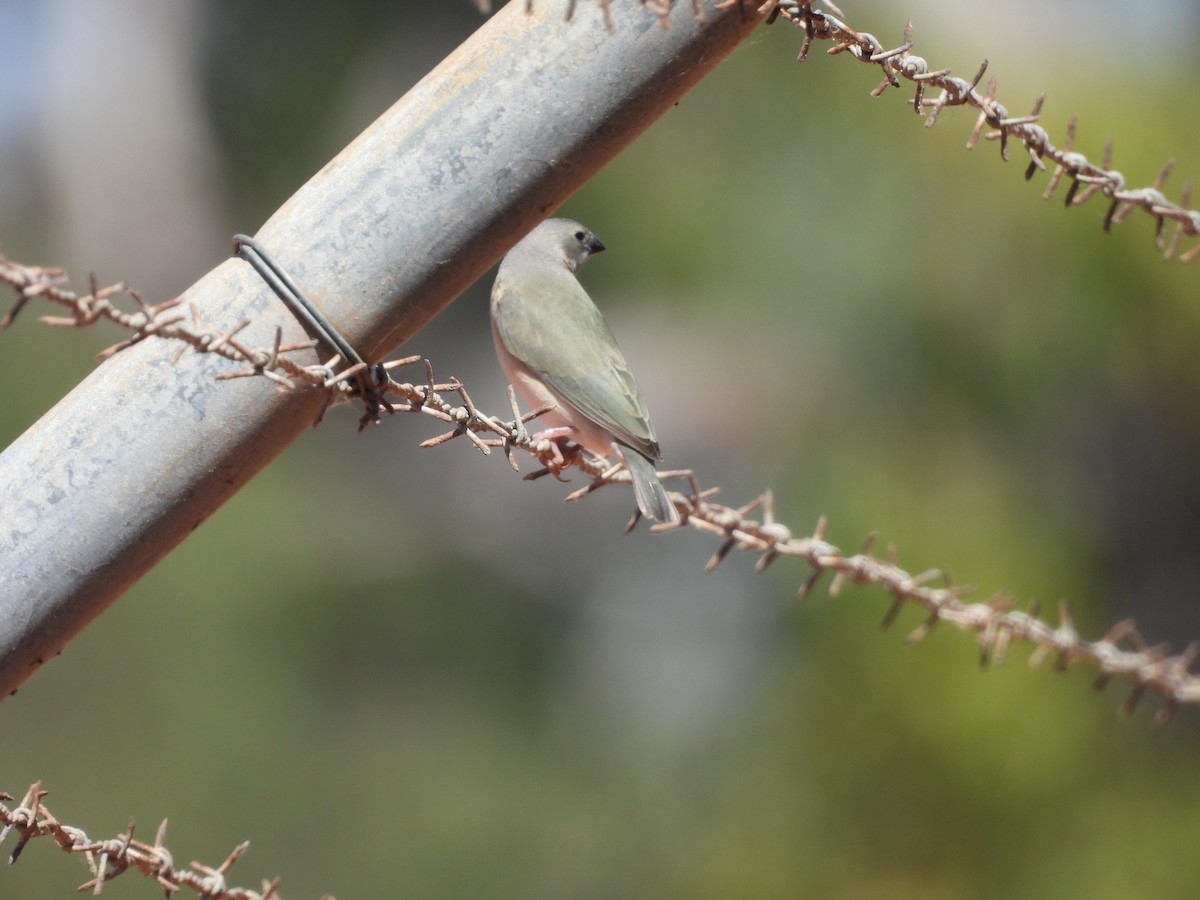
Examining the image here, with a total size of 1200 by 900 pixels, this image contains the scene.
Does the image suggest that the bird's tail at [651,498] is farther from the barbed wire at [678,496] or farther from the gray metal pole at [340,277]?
the gray metal pole at [340,277]

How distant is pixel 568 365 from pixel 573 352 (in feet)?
0.16

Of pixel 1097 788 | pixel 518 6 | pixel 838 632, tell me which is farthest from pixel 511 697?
pixel 518 6

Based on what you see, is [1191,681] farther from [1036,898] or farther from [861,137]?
[861,137]

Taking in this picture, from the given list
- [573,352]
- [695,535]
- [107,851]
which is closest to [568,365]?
[573,352]

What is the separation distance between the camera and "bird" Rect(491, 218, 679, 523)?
3336 mm

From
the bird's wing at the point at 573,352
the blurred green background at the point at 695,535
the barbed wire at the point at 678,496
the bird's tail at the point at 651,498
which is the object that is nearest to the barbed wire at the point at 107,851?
the barbed wire at the point at 678,496

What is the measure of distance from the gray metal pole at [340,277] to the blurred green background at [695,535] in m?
4.33

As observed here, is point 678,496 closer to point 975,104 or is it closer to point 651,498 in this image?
point 651,498

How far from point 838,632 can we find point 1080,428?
7.77 ft

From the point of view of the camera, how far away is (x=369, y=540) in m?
11.0

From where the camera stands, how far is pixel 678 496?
2447 mm

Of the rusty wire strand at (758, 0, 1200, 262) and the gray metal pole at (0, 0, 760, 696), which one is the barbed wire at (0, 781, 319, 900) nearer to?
the gray metal pole at (0, 0, 760, 696)

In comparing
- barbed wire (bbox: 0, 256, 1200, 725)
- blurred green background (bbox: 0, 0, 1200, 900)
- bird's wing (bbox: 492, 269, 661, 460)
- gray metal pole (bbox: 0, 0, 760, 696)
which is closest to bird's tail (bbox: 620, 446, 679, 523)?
barbed wire (bbox: 0, 256, 1200, 725)

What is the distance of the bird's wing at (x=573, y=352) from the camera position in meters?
3.35
